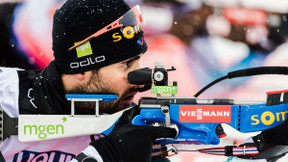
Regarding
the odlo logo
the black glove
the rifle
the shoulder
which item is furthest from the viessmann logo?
the shoulder

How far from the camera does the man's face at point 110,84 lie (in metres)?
1.02

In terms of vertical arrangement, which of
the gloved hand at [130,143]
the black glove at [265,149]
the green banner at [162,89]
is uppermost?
the green banner at [162,89]

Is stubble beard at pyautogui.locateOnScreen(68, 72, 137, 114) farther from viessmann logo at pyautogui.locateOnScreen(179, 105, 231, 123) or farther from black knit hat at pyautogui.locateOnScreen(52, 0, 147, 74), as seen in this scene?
viessmann logo at pyautogui.locateOnScreen(179, 105, 231, 123)

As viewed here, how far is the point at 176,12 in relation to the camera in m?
1.55

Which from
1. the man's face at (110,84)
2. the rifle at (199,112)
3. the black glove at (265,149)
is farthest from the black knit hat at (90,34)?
the black glove at (265,149)

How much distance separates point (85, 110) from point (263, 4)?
99 centimetres

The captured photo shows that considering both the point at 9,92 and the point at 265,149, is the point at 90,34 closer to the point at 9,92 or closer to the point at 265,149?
the point at 9,92

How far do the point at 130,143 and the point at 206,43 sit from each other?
84 cm

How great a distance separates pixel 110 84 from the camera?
103 cm

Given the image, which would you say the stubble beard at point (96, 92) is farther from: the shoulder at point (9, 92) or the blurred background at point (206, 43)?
the blurred background at point (206, 43)

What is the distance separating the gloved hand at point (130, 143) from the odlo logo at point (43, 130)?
0.12m

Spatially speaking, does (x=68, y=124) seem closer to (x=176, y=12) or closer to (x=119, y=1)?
(x=119, y=1)

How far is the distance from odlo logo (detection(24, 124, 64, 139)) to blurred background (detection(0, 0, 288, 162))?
0.58 meters

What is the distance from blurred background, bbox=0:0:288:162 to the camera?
148 centimetres
